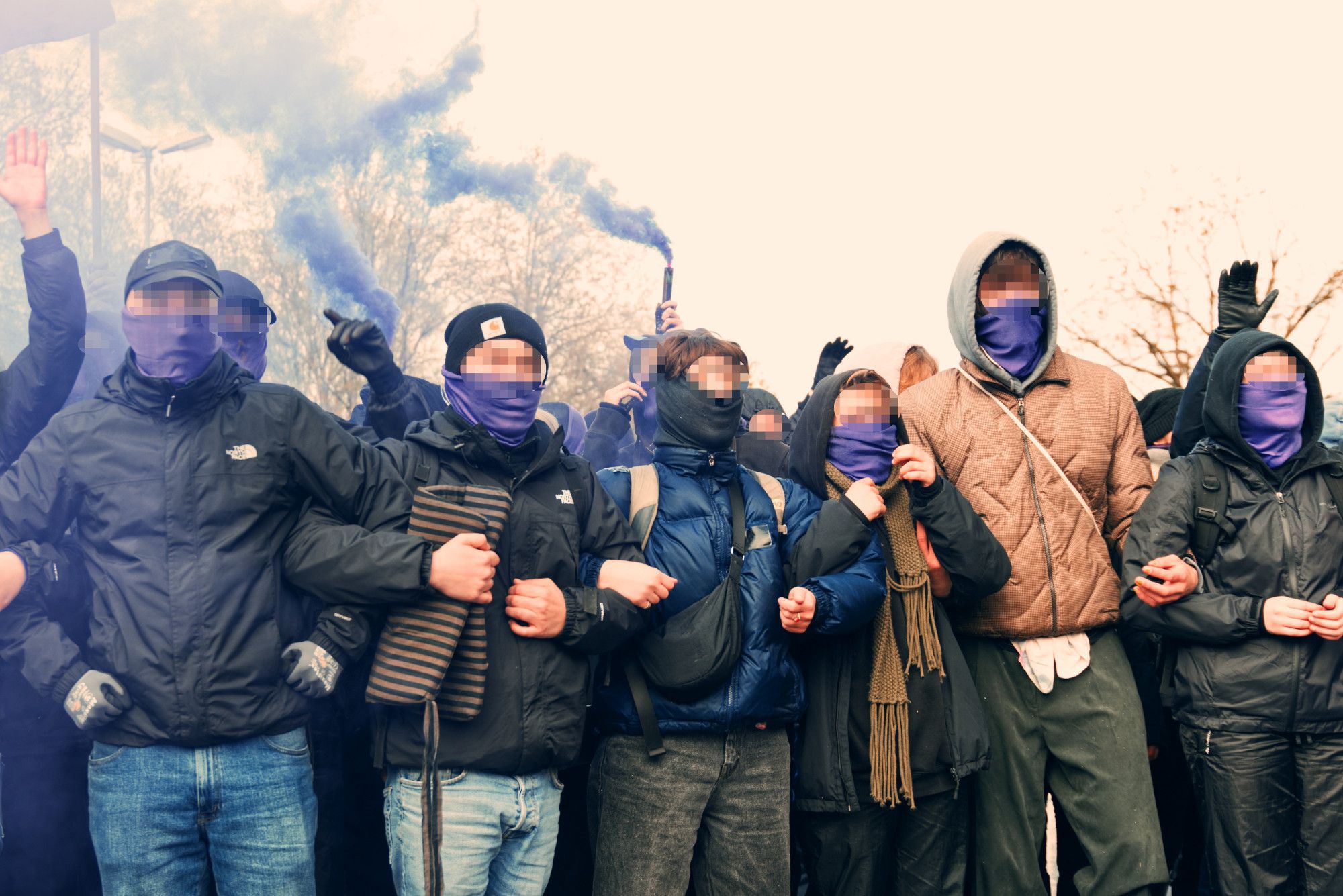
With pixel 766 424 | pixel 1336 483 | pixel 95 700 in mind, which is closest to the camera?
pixel 95 700

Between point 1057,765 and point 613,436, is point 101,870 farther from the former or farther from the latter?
point 613,436

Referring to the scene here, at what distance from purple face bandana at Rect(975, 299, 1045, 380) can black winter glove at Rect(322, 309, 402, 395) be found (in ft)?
7.63

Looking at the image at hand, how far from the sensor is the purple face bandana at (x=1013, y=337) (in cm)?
411

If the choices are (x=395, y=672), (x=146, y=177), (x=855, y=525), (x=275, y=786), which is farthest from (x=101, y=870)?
(x=146, y=177)

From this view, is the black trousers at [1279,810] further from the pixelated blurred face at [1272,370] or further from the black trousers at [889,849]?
the pixelated blurred face at [1272,370]

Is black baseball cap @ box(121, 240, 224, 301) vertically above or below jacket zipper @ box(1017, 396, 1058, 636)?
above

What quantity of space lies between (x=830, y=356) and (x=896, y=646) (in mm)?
3758

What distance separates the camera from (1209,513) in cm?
382

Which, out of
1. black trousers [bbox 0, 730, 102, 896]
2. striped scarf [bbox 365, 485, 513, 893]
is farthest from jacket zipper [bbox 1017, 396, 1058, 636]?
black trousers [bbox 0, 730, 102, 896]

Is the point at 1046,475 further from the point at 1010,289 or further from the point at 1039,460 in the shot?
the point at 1010,289

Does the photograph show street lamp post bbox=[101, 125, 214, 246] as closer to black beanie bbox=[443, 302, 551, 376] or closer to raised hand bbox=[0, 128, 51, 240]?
raised hand bbox=[0, 128, 51, 240]

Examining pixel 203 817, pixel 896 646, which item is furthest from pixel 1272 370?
pixel 203 817

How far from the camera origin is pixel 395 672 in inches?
119

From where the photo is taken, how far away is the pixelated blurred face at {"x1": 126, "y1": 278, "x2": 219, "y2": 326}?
10.1 feet
